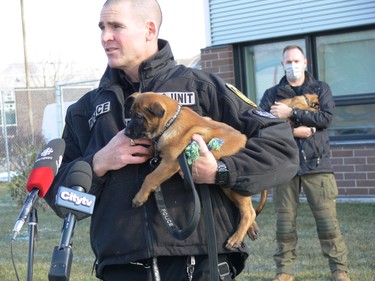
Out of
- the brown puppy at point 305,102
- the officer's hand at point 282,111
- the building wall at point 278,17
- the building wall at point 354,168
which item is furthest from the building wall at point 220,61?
the officer's hand at point 282,111

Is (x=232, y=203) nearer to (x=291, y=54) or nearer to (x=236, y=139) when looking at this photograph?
(x=236, y=139)

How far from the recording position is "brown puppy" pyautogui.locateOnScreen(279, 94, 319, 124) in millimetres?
7395

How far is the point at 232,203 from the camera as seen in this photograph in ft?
10.6

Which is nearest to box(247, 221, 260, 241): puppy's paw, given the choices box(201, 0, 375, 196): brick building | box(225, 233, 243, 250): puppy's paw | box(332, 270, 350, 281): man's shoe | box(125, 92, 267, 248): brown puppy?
box(125, 92, 267, 248): brown puppy

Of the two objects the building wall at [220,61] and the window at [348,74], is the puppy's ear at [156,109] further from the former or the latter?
the building wall at [220,61]

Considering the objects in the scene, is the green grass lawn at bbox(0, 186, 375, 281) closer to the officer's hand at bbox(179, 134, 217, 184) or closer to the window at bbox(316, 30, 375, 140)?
the window at bbox(316, 30, 375, 140)

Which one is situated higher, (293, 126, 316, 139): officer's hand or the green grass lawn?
(293, 126, 316, 139): officer's hand

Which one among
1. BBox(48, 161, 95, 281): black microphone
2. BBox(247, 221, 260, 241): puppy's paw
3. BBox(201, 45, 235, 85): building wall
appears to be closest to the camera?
BBox(48, 161, 95, 281): black microphone

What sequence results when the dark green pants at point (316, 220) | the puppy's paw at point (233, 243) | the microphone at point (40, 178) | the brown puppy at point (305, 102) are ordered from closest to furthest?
the microphone at point (40, 178)
the puppy's paw at point (233, 243)
the dark green pants at point (316, 220)
the brown puppy at point (305, 102)

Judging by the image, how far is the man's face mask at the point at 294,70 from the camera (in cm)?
752

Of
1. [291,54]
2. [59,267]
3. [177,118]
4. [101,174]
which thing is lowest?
[59,267]

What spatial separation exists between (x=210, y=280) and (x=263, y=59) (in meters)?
10.3

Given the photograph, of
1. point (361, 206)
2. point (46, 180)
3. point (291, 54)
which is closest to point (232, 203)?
point (46, 180)

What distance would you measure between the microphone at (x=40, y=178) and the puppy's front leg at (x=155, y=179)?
0.45 meters
